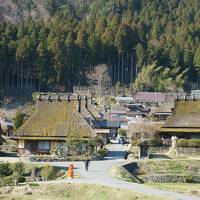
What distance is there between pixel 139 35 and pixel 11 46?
71.6 feet

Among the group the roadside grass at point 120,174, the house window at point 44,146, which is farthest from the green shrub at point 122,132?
the roadside grass at point 120,174

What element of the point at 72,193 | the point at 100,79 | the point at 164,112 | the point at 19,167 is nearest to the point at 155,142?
the point at 19,167

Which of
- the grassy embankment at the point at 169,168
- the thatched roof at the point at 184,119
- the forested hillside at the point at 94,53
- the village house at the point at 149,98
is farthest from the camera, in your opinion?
the forested hillside at the point at 94,53

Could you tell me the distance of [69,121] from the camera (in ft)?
157

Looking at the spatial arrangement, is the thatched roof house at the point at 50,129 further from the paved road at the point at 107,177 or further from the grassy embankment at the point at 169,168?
the grassy embankment at the point at 169,168

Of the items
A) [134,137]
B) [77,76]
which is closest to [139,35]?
[77,76]

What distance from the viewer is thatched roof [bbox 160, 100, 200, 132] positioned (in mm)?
49844

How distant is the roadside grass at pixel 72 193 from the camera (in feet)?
91.9

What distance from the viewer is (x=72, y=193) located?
1153 inches

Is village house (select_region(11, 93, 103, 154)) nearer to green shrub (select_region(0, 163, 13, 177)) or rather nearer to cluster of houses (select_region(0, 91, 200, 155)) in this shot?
cluster of houses (select_region(0, 91, 200, 155))

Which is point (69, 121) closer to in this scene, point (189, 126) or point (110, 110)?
point (189, 126)

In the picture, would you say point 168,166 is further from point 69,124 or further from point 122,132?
point 122,132

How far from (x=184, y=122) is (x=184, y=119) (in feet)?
1.02

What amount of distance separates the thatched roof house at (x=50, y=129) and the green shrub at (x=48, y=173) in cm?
856
